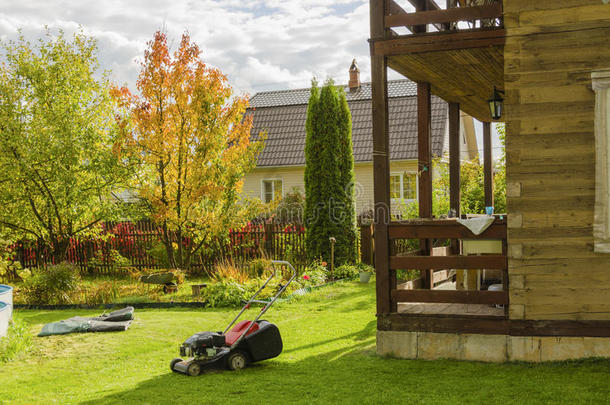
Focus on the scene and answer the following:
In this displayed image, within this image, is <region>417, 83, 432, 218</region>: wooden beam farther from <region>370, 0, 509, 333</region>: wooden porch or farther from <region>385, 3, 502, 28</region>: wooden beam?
<region>385, 3, 502, 28</region>: wooden beam

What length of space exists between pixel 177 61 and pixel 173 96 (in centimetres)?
74

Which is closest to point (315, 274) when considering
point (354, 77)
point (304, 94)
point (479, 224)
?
point (479, 224)

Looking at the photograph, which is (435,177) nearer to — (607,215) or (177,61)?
(177,61)

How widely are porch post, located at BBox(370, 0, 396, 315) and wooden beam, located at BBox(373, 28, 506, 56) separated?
12 centimetres

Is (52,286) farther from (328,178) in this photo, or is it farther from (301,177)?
(301,177)

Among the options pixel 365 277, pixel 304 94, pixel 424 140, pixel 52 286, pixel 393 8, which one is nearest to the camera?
pixel 393 8

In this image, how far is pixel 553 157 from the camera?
694 cm

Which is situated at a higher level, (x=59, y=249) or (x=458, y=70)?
(x=458, y=70)

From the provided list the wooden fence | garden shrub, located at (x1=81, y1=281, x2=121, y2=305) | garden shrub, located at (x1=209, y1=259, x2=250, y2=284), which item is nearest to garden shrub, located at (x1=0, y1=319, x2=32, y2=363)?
garden shrub, located at (x1=81, y1=281, x2=121, y2=305)

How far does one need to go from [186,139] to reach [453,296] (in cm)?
821

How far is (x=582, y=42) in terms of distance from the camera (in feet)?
22.5

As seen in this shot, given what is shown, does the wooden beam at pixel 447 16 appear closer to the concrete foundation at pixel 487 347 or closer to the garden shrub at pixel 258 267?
the concrete foundation at pixel 487 347

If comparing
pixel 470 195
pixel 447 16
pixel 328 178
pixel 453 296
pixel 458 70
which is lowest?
pixel 453 296

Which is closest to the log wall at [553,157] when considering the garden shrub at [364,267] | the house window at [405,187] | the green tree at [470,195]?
the garden shrub at [364,267]
